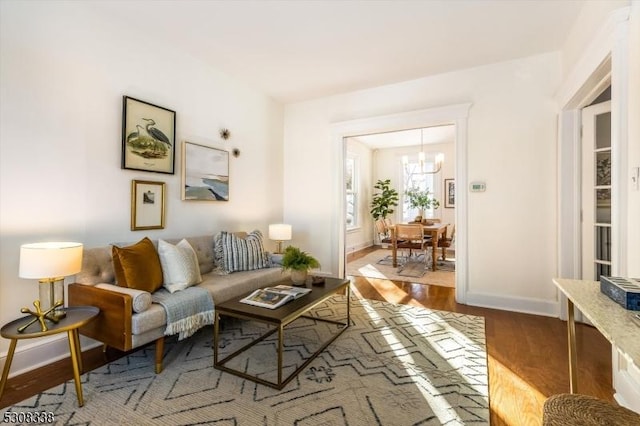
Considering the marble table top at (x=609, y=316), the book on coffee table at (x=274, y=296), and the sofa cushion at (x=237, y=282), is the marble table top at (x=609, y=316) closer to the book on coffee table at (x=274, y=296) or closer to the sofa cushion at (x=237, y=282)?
the book on coffee table at (x=274, y=296)

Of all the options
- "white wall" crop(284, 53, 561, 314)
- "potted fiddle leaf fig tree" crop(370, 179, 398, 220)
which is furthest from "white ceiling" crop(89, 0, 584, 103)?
"potted fiddle leaf fig tree" crop(370, 179, 398, 220)

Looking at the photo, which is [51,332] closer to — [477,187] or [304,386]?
[304,386]

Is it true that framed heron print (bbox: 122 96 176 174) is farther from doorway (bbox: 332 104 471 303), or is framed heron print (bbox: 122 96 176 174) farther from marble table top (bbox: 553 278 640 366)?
marble table top (bbox: 553 278 640 366)

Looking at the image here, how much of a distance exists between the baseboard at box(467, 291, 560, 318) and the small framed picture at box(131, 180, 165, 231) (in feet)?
11.5

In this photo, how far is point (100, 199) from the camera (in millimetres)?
2582

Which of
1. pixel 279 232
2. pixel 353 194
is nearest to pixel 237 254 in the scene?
pixel 279 232

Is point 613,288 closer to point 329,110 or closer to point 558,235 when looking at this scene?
point 558,235

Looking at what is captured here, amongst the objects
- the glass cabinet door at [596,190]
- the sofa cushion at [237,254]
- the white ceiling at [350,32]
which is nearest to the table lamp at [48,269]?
the sofa cushion at [237,254]

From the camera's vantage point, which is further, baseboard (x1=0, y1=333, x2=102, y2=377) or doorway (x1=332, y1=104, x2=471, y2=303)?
doorway (x1=332, y1=104, x2=471, y2=303)

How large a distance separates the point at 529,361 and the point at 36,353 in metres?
3.52

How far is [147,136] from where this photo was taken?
9.59 feet

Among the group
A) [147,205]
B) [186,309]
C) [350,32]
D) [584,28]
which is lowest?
[186,309]

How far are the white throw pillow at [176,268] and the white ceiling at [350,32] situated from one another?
6.48 feet

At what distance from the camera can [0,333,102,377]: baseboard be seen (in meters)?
2.08
